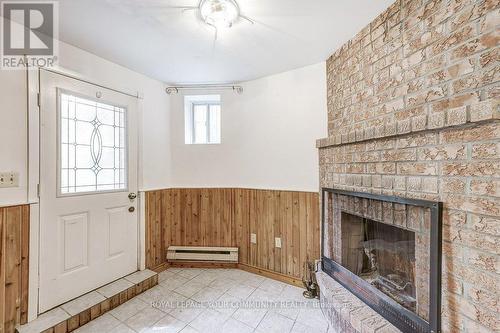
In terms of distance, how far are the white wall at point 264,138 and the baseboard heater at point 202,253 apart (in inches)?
31.4

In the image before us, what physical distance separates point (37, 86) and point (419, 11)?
2.71 metres

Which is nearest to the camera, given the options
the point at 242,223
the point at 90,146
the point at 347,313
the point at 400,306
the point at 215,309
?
the point at 400,306

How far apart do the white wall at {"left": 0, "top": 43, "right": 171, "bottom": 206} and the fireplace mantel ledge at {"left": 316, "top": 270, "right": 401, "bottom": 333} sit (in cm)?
218

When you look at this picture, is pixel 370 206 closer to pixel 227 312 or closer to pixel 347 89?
pixel 347 89

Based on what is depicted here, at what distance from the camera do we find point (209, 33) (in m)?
1.84

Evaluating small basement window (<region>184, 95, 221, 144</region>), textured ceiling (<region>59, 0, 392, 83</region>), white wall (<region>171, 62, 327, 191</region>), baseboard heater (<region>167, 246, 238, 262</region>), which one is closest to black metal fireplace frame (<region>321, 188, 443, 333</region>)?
white wall (<region>171, 62, 327, 191</region>)

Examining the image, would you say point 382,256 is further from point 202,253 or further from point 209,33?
point 209,33

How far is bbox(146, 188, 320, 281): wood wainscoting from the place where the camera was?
247 centimetres

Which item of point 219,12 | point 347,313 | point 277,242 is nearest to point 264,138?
point 277,242

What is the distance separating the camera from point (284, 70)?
2.57 meters

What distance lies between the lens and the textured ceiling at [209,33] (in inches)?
61.1

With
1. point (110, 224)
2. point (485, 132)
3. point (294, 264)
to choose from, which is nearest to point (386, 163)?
point (485, 132)

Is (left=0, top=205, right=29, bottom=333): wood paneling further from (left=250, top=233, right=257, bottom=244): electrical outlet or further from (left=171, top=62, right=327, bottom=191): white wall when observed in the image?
(left=250, top=233, right=257, bottom=244): electrical outlet

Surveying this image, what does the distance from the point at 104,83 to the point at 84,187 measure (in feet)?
3.39
